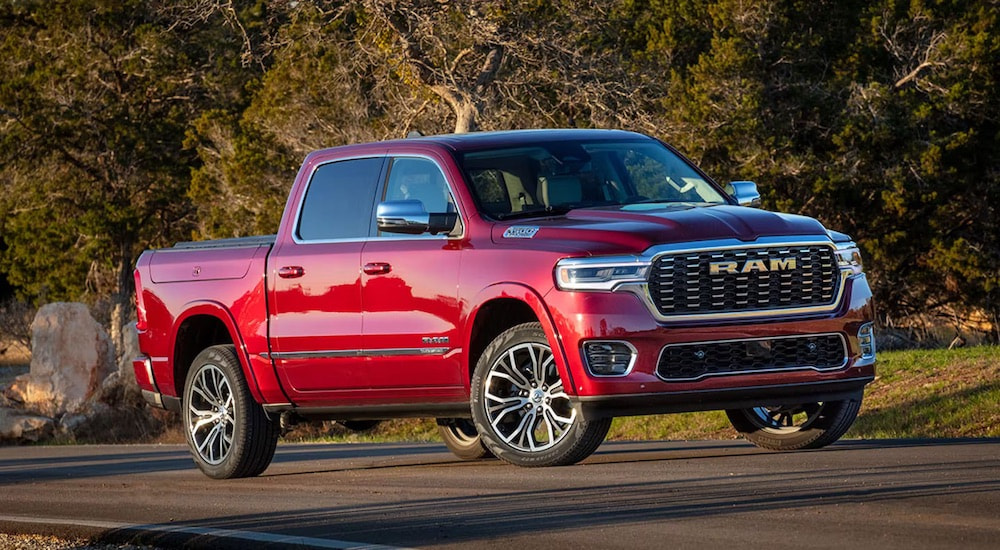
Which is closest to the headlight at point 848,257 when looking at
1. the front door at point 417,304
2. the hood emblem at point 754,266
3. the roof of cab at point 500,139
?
the hood emblem at point 754,266

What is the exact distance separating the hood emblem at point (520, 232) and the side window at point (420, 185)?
592 mm

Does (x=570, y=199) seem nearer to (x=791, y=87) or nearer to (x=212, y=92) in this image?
(x=791, y=87)

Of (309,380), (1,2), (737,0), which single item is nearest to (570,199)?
(309,380)

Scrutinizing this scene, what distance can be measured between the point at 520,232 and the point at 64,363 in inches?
764

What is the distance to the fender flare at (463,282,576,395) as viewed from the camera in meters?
9.60

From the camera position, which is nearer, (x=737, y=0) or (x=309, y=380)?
(x=309, y=380)

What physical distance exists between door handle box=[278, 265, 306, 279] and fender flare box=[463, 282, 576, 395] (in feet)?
5.21

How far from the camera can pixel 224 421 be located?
1195 centimetres

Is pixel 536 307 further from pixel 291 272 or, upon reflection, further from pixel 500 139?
pixel 291 272

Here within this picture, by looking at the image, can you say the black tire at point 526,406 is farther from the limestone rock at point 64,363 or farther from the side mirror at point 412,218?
the limestone rock at point 64,363

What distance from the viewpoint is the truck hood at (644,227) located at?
9547 mm

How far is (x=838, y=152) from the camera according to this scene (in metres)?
36.9

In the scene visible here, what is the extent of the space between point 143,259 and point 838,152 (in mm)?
26320

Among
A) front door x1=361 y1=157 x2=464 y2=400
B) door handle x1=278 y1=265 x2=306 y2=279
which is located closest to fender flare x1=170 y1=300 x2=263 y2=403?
door handle x1=278 y1=265 x2=306 y2=279
